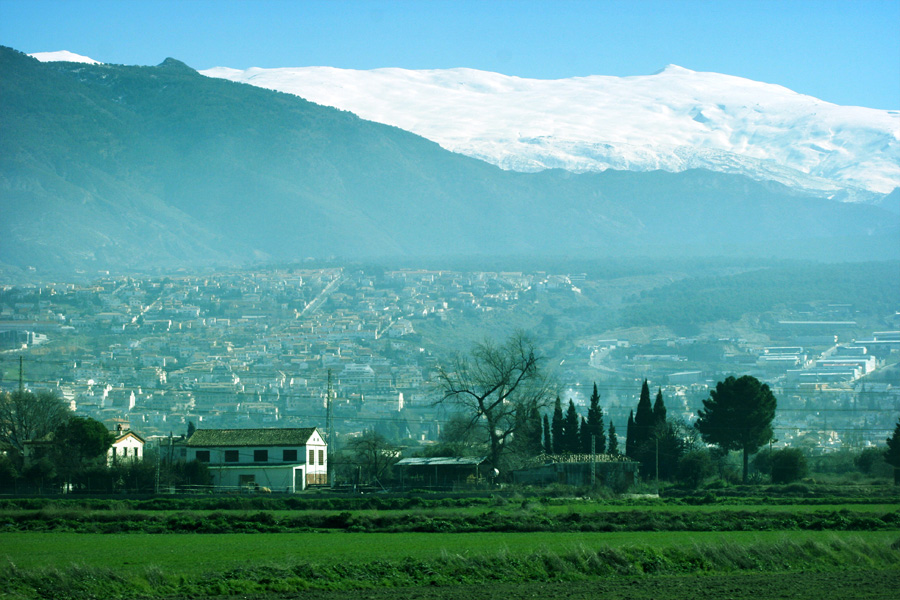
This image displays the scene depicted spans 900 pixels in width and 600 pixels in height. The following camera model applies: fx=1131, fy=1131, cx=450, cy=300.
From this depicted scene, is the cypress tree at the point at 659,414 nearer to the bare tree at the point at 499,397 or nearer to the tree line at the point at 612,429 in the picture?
the tree line at the point at 612,429

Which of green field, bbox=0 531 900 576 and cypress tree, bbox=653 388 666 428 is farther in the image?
cypress tree, bbox=653 388 666 428

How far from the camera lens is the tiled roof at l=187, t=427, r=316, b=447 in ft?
203

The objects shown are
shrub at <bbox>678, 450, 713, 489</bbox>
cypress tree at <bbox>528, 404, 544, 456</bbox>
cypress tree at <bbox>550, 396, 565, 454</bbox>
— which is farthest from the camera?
cypress tree at <bbox>550, 396, 565, 454</bbox>

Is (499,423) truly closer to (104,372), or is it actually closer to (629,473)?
(629,473)

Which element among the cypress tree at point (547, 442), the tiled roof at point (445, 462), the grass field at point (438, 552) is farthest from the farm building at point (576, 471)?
the grass field at point (438, 552)

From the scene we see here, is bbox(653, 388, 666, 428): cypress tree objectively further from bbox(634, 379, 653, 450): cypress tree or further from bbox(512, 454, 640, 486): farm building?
bbox(512, 454, 640, 486): farm building

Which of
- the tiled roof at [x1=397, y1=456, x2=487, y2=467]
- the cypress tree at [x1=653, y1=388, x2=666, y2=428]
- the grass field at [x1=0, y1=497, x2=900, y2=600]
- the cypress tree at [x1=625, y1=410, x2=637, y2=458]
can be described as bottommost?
the grass field at [x1=0, y1=497, x2=900, y2=600]

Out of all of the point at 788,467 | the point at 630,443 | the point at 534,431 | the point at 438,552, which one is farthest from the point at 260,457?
the point at 438,552

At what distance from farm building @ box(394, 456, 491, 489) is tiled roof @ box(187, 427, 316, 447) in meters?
5.97

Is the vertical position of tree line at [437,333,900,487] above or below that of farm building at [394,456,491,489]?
above

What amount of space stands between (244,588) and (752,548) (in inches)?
542

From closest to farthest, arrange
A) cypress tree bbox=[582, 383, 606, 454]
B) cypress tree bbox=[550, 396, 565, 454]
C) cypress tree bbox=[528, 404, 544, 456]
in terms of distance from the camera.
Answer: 1. cypress tree bbox=[528, 404, 544, 456]
2. cypress tree bbox=[582, 383, 606, 454]
3. cypress tree bbox=[550, 396, 565, 454]

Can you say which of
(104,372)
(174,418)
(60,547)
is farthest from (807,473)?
(104,372)

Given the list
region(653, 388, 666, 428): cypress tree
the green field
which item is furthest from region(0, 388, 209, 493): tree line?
region(653, 388, 666, 428): cypress tree
